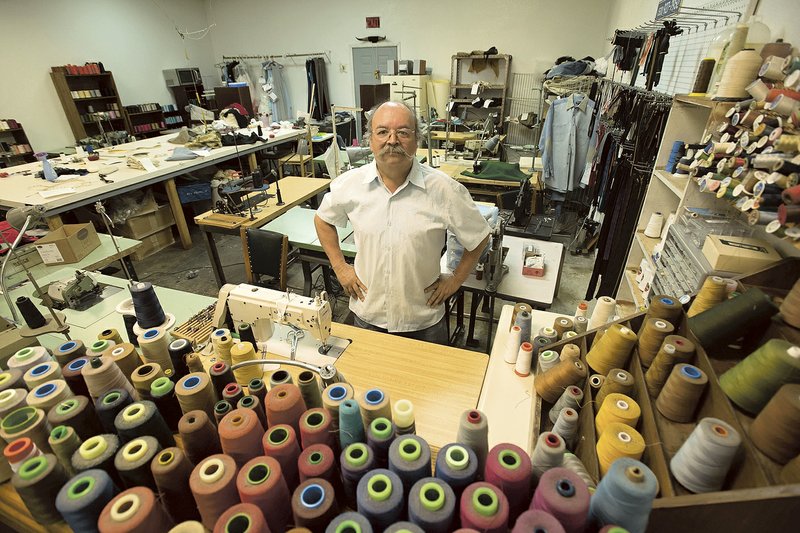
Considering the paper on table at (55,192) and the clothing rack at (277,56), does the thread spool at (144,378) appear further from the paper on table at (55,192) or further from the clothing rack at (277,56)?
the clothing rack at (277,56)

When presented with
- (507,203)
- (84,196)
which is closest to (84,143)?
(84,196)

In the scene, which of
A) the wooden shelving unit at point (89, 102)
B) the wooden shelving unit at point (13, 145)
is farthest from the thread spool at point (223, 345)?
the wooden shelving unit at point (89, 102)

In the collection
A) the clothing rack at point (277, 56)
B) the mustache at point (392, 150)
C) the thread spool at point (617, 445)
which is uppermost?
the clothing rack at point (277, 56)

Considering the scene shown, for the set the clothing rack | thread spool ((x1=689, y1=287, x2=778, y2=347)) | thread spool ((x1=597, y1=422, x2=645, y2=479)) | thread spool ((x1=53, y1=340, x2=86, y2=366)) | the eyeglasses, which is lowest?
thread spool ((x1=597, y1=422, x2=645, y2=479))

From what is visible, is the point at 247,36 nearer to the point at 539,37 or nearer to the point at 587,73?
the point at 539,37

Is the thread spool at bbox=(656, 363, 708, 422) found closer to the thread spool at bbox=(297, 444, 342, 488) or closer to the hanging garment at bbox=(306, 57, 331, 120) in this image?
the thread spool at bbox=(297, 444, 342, 488)

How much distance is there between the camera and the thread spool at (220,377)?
1130mm

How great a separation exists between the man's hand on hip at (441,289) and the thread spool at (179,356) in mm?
1099

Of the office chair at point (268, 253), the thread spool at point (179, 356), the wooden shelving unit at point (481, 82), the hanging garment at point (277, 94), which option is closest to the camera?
the thread spool at point (179, 356)

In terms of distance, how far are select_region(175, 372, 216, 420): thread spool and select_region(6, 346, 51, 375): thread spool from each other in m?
0.59

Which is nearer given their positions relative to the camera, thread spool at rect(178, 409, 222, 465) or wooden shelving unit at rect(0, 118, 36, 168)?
thread spool at rect(178, 409, 222, 465)

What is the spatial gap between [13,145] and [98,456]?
27.3 feet

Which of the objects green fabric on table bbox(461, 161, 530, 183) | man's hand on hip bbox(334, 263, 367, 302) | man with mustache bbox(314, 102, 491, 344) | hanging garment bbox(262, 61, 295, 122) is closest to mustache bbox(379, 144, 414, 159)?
man with mustache bbox(314, 102, 491, 344)

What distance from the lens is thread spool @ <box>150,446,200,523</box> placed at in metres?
0.82
